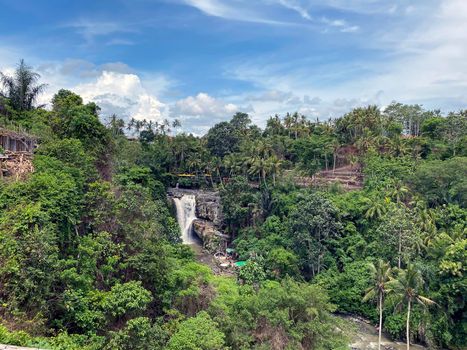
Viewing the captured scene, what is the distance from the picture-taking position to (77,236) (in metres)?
15.1

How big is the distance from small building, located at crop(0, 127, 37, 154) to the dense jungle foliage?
2.28 ft

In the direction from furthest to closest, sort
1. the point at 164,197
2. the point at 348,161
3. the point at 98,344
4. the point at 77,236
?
the point at 348,161, the point at 164,197, the point at 77,236, the point at 98,344

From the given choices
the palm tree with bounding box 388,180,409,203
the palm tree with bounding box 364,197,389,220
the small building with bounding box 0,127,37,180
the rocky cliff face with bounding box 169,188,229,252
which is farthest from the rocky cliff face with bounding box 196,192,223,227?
the small building with bounding box 0,127,37,180

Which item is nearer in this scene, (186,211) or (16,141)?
(16,141)

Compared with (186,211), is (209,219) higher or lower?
lower

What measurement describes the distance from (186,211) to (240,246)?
10424mm

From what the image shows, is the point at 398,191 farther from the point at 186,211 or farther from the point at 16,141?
the point at 16,141

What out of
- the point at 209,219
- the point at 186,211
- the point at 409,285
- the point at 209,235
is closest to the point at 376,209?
the point at 409,285

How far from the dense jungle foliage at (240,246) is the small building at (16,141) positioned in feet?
2.28

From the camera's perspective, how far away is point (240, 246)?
3622 cm

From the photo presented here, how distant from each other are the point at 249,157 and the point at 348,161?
559 inches

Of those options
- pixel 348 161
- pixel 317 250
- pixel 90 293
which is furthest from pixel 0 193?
pixel 348 161

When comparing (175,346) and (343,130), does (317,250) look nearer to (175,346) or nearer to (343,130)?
(175,346)

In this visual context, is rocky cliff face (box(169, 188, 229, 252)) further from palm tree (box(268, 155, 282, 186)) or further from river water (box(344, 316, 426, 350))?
river water (box(344, 316, 426, 350))
